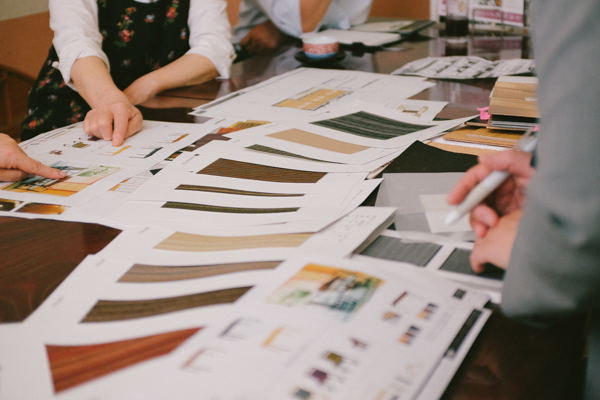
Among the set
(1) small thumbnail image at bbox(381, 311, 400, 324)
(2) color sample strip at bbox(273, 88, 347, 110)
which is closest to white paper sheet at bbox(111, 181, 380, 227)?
(1) small thumbnail image at bbox(381, 311, 400, 324)

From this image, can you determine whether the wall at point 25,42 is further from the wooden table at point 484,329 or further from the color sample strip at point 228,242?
the color sample strip at point 228,242

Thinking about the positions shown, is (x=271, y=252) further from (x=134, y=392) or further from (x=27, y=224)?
(x=27, y=224)

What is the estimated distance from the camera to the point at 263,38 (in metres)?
1.97

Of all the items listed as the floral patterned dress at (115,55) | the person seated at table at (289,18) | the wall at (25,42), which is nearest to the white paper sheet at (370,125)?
the floral patterned dress at (115,55)

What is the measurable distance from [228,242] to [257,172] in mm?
221

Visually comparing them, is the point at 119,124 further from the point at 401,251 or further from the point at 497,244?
the point at 497,244

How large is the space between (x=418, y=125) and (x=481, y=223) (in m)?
0.49

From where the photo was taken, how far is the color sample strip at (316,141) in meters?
0.90

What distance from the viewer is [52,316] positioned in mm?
520

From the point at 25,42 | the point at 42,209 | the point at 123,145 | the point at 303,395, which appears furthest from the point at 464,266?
A: the point at 25,42

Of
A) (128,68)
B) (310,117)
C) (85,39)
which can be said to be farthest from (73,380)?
(128,68)

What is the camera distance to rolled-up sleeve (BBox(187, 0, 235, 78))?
59.2 inches

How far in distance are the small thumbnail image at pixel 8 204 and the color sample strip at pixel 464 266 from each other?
0.65 meters

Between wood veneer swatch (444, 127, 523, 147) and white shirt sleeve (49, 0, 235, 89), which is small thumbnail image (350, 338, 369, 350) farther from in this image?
white shirt sleeve (49, 0, 235, 89)
